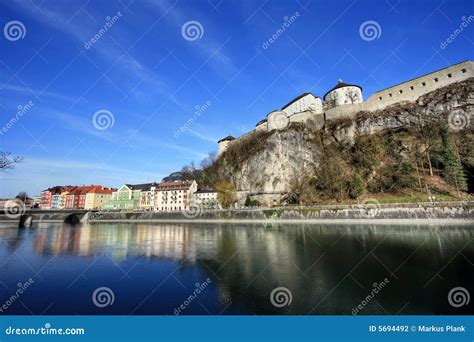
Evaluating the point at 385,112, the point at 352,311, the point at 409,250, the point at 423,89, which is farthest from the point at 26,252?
the point at 423,89

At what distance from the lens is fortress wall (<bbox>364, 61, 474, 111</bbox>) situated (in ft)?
126

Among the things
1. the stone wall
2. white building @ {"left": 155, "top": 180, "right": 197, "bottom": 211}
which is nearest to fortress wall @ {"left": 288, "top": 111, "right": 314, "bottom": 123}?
the stone wall

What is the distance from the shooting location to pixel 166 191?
64.2 meters

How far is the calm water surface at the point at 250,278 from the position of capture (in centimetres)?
786

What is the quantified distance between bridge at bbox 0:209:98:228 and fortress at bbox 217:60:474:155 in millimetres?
43891

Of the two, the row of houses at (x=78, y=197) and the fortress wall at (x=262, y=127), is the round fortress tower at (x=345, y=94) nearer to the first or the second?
the fortress wall at (x=262, y=127)

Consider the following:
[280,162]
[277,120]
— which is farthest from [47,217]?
[277,120]

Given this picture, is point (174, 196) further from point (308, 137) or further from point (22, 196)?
point (22, 196)

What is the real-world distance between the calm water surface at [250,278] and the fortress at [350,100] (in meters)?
34.6

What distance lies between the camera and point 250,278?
10.6 metres

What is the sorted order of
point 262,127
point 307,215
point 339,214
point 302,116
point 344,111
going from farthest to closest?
point 262,127
point 302,116
point 344,111
point 307,215
point 339,214

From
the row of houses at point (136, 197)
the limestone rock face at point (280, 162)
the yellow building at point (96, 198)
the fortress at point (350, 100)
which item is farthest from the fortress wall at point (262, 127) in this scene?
the yellow building at point (96, 198)

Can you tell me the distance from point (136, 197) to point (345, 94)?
60311mm

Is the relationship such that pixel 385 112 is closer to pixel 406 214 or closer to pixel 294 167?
pixel 294 167
